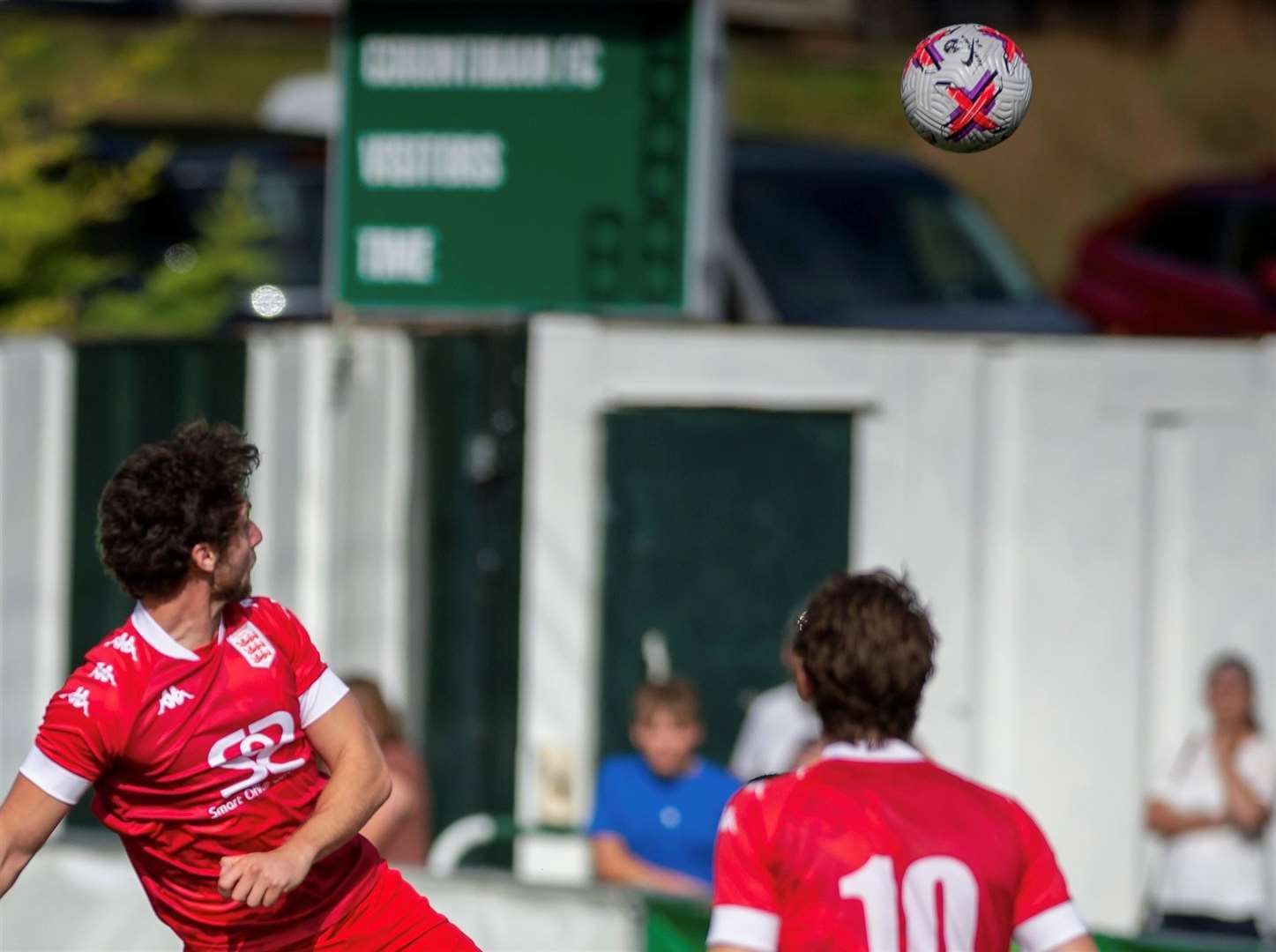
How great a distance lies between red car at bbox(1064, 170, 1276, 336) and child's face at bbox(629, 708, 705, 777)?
709 centimetres

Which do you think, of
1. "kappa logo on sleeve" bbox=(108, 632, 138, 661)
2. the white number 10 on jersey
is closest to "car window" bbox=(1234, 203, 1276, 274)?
the white number 10 on jersey

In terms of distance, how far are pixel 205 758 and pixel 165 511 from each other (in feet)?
1.55

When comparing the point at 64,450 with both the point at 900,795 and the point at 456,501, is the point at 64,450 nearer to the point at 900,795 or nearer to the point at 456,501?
the point at 456,501

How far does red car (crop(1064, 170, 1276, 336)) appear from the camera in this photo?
1448cm

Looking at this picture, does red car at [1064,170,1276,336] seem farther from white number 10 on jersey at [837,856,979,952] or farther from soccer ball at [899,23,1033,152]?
white number 10 on jersey at [837,856,979,952]

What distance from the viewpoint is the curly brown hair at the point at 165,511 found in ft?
13.3

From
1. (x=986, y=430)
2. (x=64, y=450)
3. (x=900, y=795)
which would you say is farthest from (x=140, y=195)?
(x=900, y=795)

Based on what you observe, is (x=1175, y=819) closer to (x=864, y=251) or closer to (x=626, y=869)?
(x=626, y=869)

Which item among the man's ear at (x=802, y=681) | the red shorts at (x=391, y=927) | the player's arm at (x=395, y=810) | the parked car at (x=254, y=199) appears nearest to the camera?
the man's ear at (x=802, y=681)

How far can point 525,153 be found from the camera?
31.8 ft

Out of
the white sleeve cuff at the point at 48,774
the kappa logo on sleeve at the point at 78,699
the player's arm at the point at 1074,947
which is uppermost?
the kappa logo on sleeve at the point at 78,699

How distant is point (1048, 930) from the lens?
12.6 ft

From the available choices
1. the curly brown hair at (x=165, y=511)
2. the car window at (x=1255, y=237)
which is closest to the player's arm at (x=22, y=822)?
the curly brown hair at (x=165, y=511)

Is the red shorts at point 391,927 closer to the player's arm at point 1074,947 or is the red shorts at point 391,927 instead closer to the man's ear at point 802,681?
the man's ear at point 802,681
